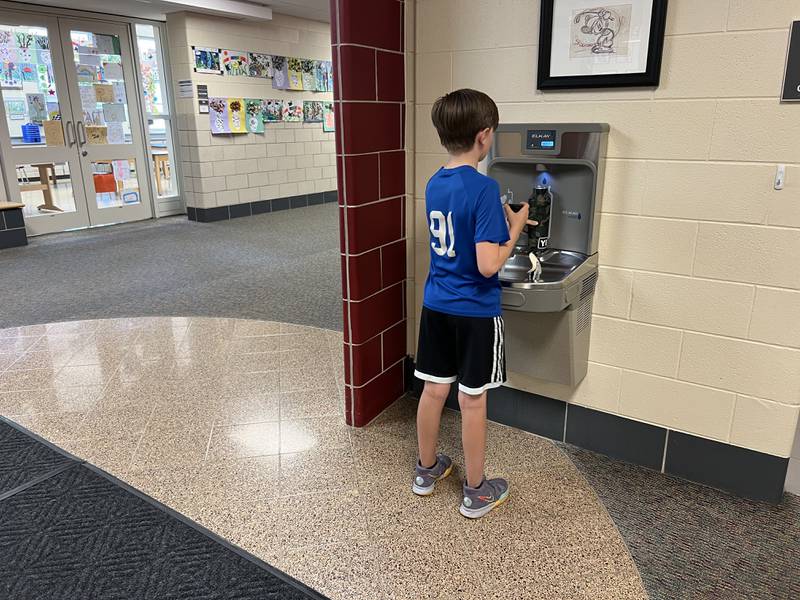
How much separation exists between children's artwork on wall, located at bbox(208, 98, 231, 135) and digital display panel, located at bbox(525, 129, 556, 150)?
580cm

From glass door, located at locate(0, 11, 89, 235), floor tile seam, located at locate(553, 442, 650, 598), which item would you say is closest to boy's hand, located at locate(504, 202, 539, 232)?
floor tile seam, located at locate(553, 442, 650, 598)

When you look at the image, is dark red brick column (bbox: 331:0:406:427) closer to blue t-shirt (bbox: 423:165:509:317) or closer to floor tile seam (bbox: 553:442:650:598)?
blue t-shirt (bbox: 423:165:509:317)

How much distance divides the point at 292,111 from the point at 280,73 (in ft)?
1.66

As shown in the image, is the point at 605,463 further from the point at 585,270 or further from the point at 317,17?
the point at 317,17

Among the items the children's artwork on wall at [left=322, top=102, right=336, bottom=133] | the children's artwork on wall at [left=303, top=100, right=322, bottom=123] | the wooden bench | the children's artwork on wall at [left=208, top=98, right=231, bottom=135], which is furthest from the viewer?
the children's artwork on wall at [left=322, top=102, right=336, bottom=133]

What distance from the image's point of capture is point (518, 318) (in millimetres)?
2158

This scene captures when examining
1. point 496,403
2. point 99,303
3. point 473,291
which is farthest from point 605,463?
point 99,303

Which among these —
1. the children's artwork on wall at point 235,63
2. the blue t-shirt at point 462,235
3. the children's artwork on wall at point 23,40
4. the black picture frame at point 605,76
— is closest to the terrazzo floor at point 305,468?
the blue t-shirt at point 462,235

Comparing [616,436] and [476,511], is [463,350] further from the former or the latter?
[616,436]

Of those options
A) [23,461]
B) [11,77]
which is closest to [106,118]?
[11,77]

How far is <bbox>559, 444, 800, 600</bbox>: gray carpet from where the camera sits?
1625mm

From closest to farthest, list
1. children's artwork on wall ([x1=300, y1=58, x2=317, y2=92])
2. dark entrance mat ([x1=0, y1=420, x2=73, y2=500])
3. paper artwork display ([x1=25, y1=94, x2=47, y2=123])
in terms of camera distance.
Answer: dark entrance mat ([x1=0, y1=420, x2=73, y2=500]) → paper artwork display ([x1=25, y1=94, x2=47, y2=123]) → children's artwork on wall ([x1=300, y1=58, x2=317, y2=92])

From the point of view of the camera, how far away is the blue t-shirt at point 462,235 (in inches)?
64.3

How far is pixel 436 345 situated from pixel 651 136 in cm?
98
